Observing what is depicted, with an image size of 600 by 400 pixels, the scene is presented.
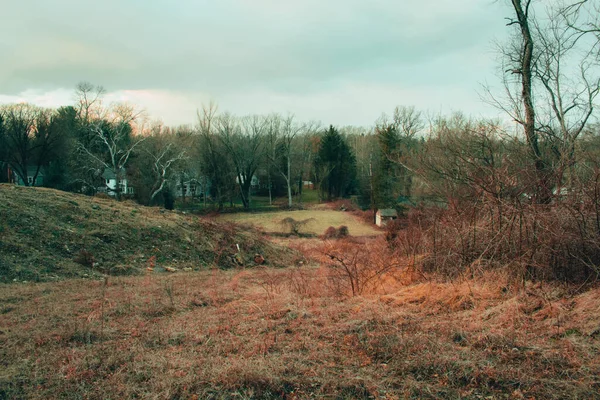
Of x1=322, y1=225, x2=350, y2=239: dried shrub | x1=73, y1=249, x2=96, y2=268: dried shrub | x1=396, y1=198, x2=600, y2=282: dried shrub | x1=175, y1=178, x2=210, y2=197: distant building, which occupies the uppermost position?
x1=175, y1=178, x2=210, y2=197: distant building

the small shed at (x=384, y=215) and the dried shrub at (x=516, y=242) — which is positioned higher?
the dried shrub at (x=516, y=242)

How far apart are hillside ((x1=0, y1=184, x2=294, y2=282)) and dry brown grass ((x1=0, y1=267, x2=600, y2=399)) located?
4314 mm

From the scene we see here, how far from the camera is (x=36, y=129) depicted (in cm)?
5391

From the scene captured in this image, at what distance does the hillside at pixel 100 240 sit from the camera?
10.7 m

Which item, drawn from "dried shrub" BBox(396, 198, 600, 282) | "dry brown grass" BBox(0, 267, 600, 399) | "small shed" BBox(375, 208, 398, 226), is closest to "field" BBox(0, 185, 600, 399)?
"dry brown grass" BBox(0, 267, 600, 399)

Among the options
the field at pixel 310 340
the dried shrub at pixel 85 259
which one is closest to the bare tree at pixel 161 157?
the dried shrub at pixel 85 259

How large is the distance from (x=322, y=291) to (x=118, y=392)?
4235 millimetres

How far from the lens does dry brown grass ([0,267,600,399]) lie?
11.5 ft

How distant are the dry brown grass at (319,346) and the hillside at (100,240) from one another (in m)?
4.31

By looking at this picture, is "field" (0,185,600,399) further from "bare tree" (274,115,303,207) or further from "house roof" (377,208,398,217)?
"bare tree" (274,115,303,207)

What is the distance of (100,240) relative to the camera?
13.2m

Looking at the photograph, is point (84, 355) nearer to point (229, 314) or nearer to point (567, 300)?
point (229, 314)

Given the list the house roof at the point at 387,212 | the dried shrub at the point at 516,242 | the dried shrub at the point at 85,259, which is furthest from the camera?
the house roof at the point at 387,212

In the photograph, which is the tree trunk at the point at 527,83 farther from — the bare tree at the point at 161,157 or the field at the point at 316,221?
the bare tree at the point at 161,157
